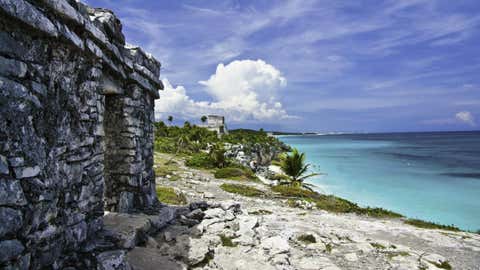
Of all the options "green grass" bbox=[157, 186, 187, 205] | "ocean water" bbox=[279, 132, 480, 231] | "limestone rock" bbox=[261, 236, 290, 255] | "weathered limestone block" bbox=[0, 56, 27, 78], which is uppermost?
"weathered limestone block" bbox=[0, 56, 27, 78]

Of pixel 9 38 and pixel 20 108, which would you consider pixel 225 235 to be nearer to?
pixel 20 108

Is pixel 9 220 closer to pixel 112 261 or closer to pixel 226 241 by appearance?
pixel 112 261

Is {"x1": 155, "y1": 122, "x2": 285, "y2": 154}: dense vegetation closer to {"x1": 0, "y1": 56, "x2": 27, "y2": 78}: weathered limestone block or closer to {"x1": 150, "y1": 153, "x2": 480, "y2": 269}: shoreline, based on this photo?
{"x1": 150, "y1": 153, "x2": 480, "y2": 269}: shoreline

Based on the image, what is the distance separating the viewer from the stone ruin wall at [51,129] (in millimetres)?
2641

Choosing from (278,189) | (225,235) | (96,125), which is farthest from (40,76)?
(278,189)

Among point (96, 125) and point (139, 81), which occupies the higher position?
point (139, 81)

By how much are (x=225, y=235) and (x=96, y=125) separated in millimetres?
3642

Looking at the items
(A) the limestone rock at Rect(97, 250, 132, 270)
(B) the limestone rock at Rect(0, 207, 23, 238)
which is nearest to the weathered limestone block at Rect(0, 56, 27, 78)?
(B) the limestone rock at Rect(0, 207, 23, 238)

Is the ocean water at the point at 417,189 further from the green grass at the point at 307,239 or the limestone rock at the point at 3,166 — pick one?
the limestone rock at the point at 3,166

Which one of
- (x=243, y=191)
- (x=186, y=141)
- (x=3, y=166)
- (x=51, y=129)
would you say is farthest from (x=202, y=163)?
(x=3, y=166)

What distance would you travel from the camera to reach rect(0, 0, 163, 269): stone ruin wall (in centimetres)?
264

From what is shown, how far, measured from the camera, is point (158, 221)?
240 inches

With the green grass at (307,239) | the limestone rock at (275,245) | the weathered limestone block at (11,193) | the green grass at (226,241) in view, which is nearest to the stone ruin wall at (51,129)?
the weathered limestone block at (11,193)

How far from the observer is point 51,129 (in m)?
3.27
